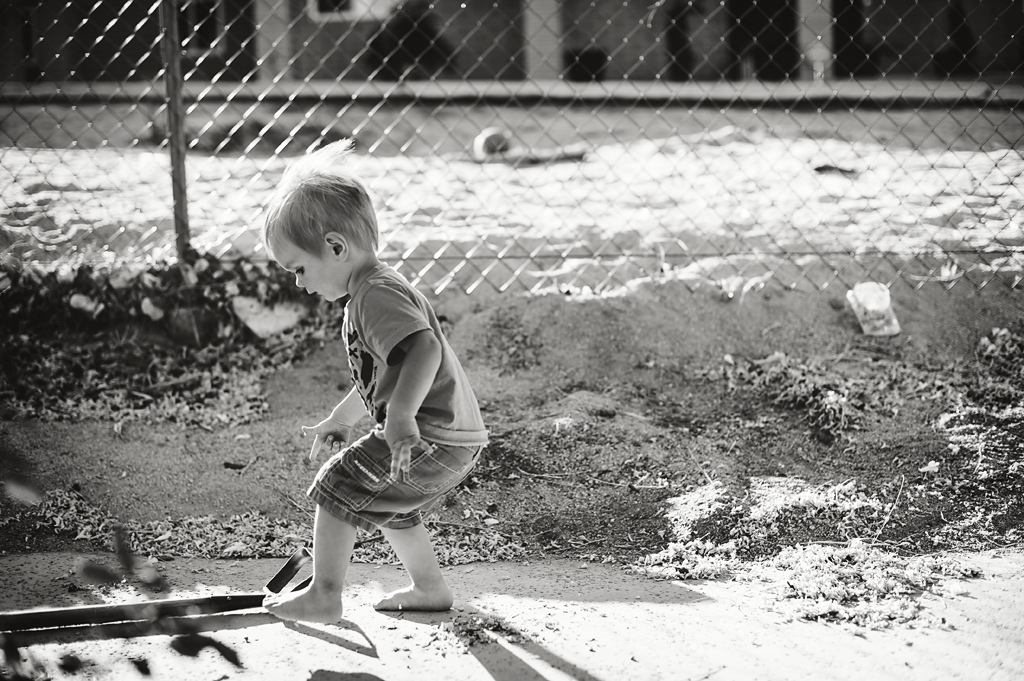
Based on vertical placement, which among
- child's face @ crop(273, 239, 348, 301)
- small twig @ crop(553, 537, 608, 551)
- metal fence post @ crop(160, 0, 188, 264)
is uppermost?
metal fence post @ crop(160, 0, 188, 264)

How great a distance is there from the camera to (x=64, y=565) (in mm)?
2566

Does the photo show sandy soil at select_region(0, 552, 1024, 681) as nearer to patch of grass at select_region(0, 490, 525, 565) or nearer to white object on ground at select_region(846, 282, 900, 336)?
patch of grass at select_region(0, 490, 525, 565)

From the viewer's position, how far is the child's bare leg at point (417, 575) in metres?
2.23

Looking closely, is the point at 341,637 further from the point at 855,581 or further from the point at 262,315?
the point at 262,315

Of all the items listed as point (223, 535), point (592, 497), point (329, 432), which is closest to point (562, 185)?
point (592, 497)

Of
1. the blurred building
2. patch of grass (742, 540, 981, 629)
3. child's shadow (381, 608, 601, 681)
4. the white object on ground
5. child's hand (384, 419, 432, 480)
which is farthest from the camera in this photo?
the blurred building

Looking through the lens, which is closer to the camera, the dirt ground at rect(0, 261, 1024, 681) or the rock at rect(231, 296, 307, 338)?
the dirt ground at rect(0, 261, 1024, 681)

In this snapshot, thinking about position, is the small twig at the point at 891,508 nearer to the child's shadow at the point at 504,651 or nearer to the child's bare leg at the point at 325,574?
the child's shadow at the point at 504,651

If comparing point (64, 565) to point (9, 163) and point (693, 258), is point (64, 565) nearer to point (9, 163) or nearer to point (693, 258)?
point (693, 258)

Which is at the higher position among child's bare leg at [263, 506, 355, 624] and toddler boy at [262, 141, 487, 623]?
toddler boy at [262, 141, 487, 623]

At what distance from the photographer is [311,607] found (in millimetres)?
2111

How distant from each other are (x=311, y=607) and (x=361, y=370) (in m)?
0.54

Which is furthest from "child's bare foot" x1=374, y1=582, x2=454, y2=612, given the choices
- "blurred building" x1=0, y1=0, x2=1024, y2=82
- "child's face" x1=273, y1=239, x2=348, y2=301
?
"blurred building" x1=0, y1=0, x2=1024, y2=82

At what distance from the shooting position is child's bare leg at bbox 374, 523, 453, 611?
223 cm
